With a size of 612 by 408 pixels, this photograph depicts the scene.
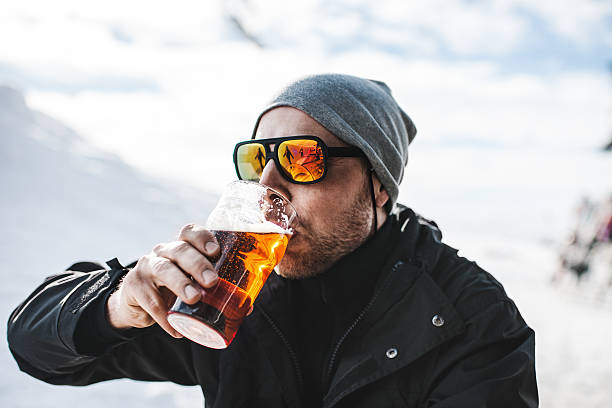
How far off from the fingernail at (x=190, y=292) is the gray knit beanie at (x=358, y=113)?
1063 millimetres

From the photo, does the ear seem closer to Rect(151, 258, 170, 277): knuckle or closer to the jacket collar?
the jacket collar

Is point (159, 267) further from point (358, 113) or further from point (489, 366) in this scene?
point (358, 113)

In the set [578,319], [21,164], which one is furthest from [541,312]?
[21,164]

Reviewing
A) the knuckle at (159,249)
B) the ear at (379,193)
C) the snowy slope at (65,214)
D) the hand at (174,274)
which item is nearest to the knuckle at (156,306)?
the hand at (174,274)

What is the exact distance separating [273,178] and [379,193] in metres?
0.60

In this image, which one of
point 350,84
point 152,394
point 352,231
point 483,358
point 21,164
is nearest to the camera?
point 483,358

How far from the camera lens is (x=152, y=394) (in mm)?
2707

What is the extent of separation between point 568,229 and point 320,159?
1059cm

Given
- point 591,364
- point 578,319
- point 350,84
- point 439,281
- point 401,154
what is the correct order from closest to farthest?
point 439,281
point 350,84
point 401,154
point 591,364
point 578,319

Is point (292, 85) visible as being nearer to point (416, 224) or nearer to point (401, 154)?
point (401, 154)

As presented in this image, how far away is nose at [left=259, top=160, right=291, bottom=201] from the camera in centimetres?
169

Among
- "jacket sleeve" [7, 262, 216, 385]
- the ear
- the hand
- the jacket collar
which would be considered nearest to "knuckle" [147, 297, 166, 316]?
the hand

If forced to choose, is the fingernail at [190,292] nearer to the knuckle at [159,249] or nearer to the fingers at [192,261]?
the fingers at [192,261]

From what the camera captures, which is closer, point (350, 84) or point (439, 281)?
point (439, 281)
